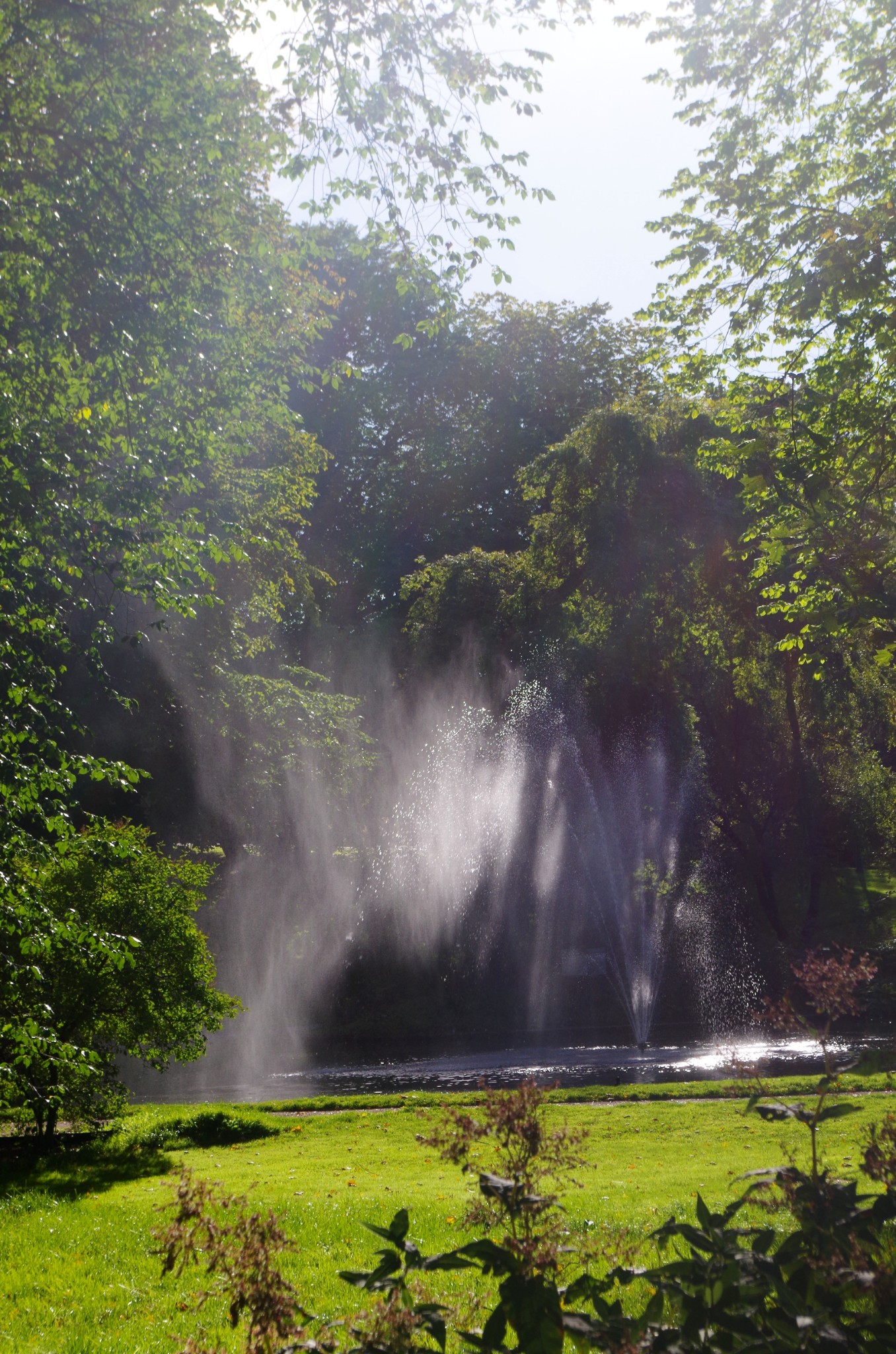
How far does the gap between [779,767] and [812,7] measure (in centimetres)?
2398

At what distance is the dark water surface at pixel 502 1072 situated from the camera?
16.6 meters

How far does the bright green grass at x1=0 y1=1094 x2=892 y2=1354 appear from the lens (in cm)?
548

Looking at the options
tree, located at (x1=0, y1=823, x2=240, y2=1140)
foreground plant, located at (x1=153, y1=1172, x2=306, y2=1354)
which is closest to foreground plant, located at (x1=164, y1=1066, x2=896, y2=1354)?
foreground plant, located at (x1=153, y1=1172, x2=306, y2=1354)

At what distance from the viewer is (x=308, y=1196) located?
8.48m

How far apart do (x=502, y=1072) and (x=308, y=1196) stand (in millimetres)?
10108

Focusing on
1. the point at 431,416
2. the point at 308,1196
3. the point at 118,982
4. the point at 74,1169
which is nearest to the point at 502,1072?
the point at 118,982

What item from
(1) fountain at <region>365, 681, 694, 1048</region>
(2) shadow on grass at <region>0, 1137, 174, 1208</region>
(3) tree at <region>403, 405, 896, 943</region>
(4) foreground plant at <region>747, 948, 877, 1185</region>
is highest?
(3) tree at <region>403, 405, 896, 943</region>

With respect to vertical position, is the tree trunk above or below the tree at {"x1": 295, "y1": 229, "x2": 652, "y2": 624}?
below

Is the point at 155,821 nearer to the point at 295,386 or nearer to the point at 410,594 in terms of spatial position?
the point at 410,594

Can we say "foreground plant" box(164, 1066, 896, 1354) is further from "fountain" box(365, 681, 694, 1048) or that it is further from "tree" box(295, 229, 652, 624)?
"tree" box(295, 229, 652, 624)

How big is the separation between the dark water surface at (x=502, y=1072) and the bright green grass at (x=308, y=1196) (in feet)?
10.3

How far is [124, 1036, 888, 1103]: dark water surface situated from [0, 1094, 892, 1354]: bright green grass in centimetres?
315

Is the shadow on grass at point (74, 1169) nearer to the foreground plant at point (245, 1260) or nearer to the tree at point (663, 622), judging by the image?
the foreground plant at point (245, 1260)

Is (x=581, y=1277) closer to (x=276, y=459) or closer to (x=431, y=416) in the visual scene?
(x=276, y=459)
